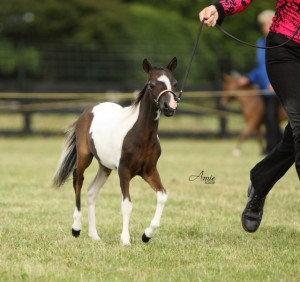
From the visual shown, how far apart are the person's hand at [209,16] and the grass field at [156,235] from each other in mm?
1631

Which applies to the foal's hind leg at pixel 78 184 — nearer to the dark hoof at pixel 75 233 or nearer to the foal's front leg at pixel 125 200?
the dark hoof at pixel 75 233

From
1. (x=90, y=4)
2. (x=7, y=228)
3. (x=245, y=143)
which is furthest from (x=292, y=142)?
(x=90, y=4)

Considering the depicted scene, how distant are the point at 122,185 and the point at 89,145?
72cm

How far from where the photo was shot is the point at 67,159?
7535mm

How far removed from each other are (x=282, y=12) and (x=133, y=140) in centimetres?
144

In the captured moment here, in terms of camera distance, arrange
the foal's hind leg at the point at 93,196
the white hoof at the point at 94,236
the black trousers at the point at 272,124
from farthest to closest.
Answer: the black trousers at the point at 272,124 < the foal's hind leg at the point at 93,196 < the white hoof at the point at 94,236

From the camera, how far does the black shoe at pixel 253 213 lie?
7102 millimetres

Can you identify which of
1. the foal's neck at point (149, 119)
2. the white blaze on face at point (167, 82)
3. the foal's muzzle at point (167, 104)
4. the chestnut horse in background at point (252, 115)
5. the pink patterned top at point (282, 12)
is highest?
the pink patterned top at point (282, 12)

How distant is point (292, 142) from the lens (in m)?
6.79

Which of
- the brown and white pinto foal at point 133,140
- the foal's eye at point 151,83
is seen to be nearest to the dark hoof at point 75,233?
the brown and white pinto foal at point 133,140

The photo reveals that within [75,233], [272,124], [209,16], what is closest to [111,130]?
[75,233]

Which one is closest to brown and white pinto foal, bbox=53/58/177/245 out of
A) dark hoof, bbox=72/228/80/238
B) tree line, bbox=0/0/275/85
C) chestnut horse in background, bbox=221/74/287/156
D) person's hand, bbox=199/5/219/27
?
dark hoof, bbox=72/228/80/238

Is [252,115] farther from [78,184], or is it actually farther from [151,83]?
[151,83]

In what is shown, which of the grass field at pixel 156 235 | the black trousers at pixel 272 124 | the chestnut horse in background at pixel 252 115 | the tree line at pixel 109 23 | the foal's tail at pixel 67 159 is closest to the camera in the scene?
the grass field at pixel 156 235
